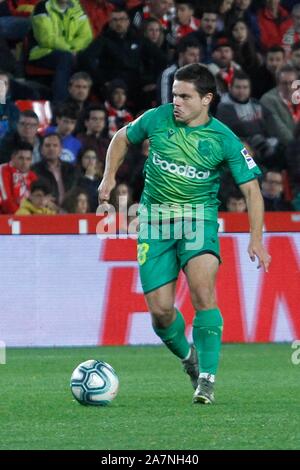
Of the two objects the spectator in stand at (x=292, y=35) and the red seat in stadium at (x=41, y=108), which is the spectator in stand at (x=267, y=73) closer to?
the spectator in stand at (x=292, y=35)

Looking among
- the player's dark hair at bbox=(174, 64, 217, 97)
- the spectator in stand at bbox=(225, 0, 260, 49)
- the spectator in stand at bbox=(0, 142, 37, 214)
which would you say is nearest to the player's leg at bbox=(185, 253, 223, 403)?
the player's dark hair at bbox=(174, 64, 217, 97)

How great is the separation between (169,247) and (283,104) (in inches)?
320

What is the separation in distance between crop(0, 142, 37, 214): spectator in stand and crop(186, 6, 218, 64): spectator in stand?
3.15 meters

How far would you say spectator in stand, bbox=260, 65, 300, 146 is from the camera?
52.8 ft

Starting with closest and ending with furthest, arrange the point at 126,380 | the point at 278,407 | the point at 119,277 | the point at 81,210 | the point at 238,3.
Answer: the point at 278,407
the point at 126,380
the point at 119,277
the point at 81,210
the point at 238,3

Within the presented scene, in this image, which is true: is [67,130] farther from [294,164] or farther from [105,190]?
[105,190]

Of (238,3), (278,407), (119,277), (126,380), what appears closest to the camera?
(278,407)

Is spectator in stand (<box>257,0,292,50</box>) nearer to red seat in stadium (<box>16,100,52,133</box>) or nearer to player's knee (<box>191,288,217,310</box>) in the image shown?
red seat in stadium (<box>16,100,52,133</box>)

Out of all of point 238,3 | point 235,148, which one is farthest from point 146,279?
point 238,3

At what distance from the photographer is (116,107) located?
15711 mm

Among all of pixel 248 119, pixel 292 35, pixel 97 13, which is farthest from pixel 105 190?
pixel 292 35

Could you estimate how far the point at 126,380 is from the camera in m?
10.1

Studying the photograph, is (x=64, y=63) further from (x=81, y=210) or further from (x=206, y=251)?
(x=206, y=251)

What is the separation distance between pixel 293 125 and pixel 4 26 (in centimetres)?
367
